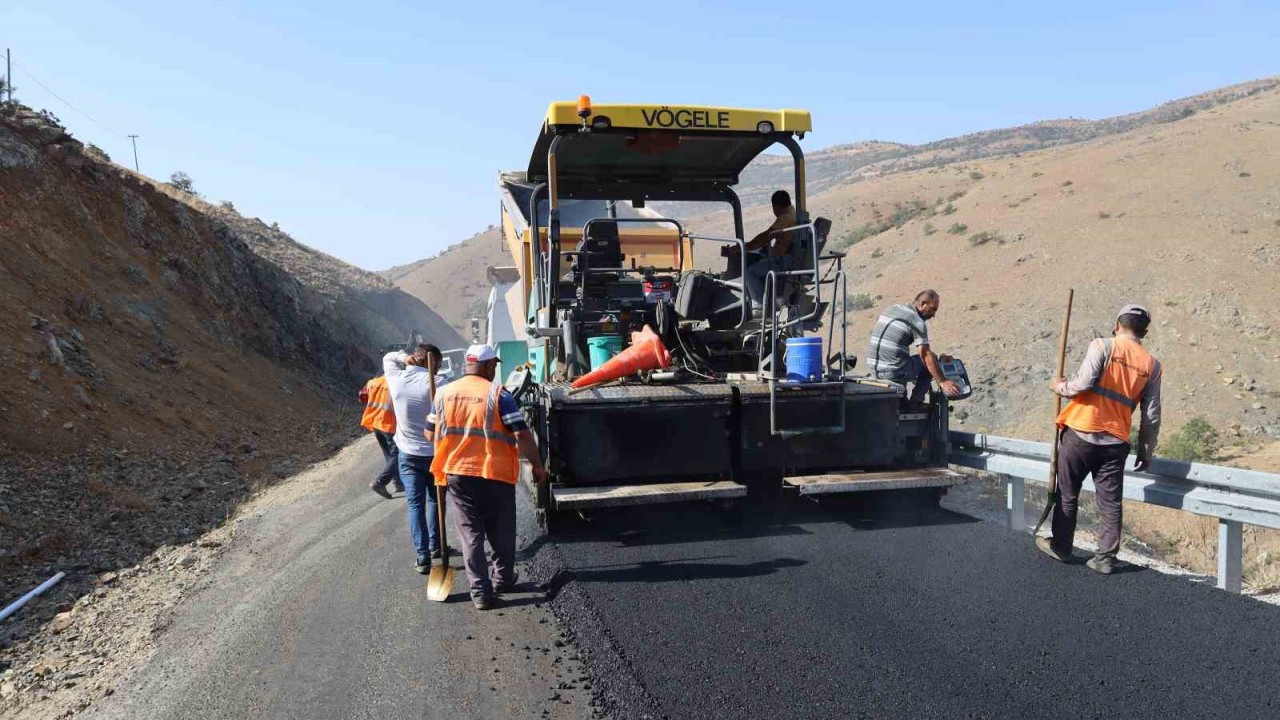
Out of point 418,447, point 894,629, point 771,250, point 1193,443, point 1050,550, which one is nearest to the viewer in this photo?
point 894,629

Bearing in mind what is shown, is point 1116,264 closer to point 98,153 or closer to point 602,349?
point 602,349

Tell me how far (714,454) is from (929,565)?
4.81 ft

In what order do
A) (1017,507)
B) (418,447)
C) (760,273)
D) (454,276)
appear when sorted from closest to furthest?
(418,447), (1017,507), (760,273), (454,276)

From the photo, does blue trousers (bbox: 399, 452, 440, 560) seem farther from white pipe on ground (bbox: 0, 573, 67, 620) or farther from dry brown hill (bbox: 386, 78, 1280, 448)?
dry brown hill (bbox: 386, 78, 1280, 448)

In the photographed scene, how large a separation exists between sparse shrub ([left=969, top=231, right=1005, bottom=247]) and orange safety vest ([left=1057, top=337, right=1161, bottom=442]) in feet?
68.1

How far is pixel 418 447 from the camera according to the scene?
541cm

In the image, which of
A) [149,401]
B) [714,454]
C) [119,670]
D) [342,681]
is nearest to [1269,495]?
[714,454]

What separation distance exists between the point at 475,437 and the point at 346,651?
126 centimetres

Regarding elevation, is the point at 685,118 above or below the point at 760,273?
above

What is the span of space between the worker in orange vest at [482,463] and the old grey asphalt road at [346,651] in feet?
0.75

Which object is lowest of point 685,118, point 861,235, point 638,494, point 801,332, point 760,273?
point 638,494

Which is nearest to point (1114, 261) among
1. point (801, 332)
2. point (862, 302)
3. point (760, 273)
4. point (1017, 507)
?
point (862, 302)

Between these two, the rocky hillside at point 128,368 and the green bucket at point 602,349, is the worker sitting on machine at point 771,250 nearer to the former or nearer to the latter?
the green bucket at point 602,349

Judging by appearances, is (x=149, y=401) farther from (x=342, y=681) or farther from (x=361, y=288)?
(x=361, y=288)
